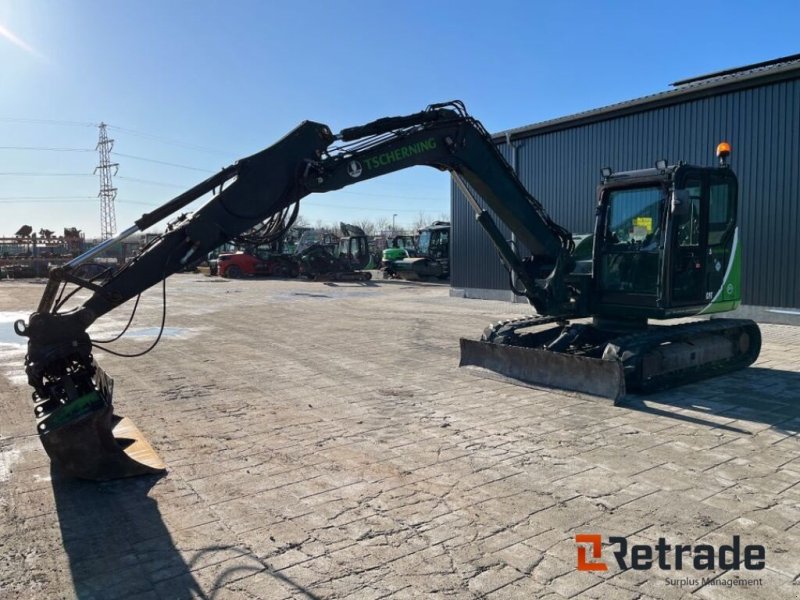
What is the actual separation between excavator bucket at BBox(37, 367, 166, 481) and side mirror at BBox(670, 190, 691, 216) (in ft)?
19.3

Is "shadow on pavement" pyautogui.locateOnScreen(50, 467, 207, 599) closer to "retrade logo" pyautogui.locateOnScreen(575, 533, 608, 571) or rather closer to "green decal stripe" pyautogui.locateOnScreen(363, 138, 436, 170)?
"retrade logo" pyautogui.locateOnScreen(575, 533, 608, 571)

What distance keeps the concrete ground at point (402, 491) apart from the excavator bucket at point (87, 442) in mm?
125

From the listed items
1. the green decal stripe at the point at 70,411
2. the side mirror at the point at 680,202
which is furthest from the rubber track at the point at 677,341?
the green decal stripe at the point at 70,411

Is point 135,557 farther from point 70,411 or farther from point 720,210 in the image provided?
point 720,210

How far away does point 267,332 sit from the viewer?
12938mm

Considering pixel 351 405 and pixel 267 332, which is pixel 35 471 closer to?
pixel 351 405

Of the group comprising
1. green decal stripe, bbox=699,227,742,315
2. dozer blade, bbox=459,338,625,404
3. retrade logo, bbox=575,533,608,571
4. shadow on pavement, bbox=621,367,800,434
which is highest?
green decal stripe, bbox=699,227,742,315

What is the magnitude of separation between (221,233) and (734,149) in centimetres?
1218

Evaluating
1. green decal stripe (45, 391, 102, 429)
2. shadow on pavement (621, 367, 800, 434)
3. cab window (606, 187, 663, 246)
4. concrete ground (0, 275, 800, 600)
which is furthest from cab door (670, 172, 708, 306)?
green decal stripe (45, 391, 102, 429)

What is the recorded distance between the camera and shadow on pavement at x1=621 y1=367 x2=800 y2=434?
6234 millimetres

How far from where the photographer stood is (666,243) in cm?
737

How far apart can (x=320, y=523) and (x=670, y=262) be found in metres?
5.32

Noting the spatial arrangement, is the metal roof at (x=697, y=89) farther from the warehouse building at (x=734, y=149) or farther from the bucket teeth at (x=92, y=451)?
the bucket teeth at (x=92, y=451)

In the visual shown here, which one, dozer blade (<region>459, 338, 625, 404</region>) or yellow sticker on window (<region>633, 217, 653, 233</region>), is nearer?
dozer blade (<region>459, 338, 625, 404</region>)
